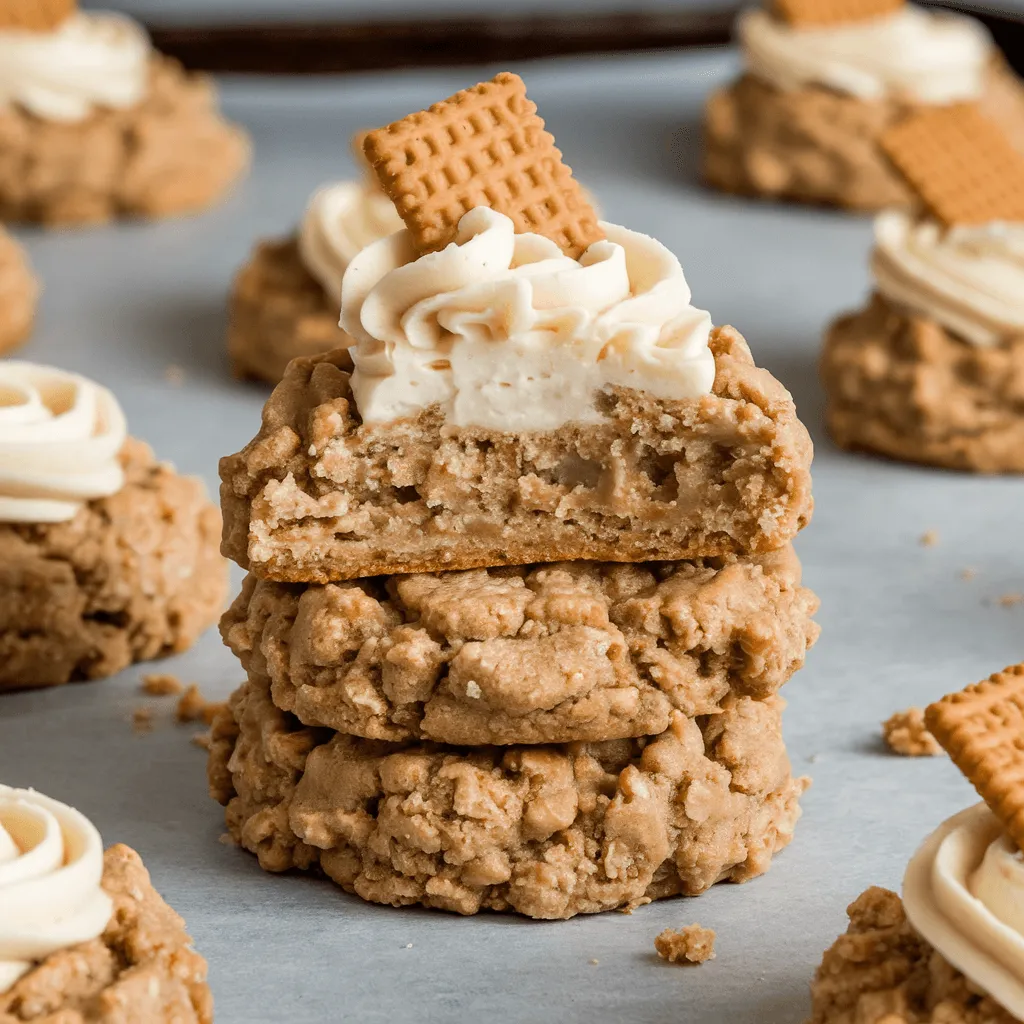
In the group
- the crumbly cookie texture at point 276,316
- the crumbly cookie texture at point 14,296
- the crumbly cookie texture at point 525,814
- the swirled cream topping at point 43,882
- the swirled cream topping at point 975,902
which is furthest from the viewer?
the crumbly cookie texture at point 14,296

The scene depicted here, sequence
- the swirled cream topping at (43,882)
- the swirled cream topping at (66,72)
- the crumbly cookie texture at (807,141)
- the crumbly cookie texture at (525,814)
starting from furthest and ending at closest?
the crumbly cookie texture at (807,141) < the swirled cream topping at (66,72) < the crumbly cookie texture at (525,814) < the swirled cream topping at (43,882)

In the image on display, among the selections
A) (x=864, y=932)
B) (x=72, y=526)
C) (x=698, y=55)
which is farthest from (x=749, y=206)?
(x=864, y=932)

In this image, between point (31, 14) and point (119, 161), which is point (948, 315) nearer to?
point (119, 161)

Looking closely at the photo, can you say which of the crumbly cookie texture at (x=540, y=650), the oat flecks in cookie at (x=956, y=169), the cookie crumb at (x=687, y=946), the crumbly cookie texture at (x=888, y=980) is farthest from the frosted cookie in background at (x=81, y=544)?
the oat flecks in cookie at (x=956, y=169)

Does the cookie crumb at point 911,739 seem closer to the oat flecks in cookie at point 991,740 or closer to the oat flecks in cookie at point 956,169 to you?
the oat flecks in cookie at point 991,740

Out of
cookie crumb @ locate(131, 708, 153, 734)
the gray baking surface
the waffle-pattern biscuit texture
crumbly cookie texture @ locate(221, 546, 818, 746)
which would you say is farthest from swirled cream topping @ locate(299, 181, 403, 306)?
crumbly cookie texture @ locate(221, 546, 818, 746)

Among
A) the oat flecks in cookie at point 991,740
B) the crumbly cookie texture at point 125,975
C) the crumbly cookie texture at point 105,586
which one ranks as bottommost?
the crumbly cookie texture at point 105,586

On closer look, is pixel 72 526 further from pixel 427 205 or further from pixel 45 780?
pixel 427 205
